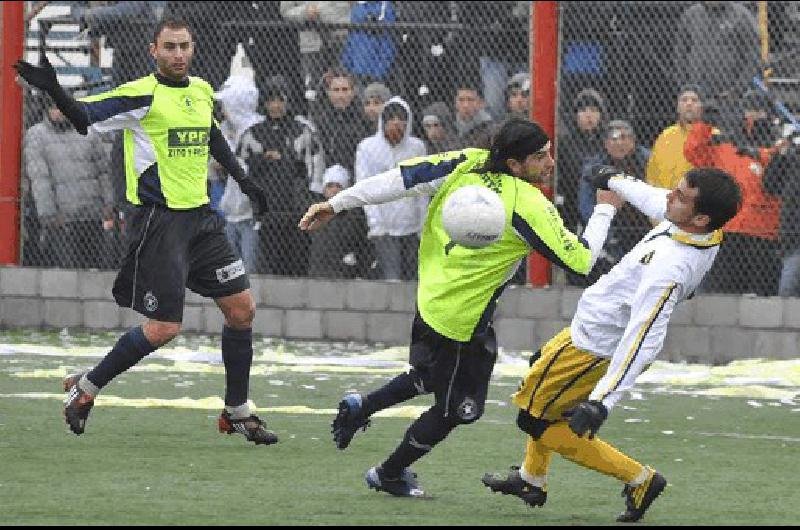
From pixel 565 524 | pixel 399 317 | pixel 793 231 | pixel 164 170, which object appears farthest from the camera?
pixel 399 317

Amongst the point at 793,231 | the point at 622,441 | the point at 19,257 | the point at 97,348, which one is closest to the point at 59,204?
the point at 19,257

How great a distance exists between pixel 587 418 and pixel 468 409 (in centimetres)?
99

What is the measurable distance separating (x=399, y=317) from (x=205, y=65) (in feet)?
8.42

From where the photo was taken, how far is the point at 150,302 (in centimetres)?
1137

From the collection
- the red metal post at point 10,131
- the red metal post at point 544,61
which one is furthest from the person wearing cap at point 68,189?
the red metal post at point 544,61

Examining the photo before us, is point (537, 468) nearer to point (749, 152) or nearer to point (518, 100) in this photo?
point (749, 152)

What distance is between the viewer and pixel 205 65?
17.5 meters

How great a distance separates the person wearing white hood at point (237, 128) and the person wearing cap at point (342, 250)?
61 cm

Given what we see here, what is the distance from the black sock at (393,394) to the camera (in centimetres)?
945

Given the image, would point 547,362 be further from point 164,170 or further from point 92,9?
point 92,9

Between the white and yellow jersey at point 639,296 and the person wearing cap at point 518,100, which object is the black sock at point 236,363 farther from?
the person wearing cap at point 518,100

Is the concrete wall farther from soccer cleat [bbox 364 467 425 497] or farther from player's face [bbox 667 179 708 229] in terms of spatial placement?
player's face [bbox 667 179 708 229]

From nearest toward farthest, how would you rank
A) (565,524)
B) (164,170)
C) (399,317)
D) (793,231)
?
(565,524)
(164,170)
(793,231)
(399,317)

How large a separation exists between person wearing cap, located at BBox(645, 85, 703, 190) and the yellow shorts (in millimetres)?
6782
